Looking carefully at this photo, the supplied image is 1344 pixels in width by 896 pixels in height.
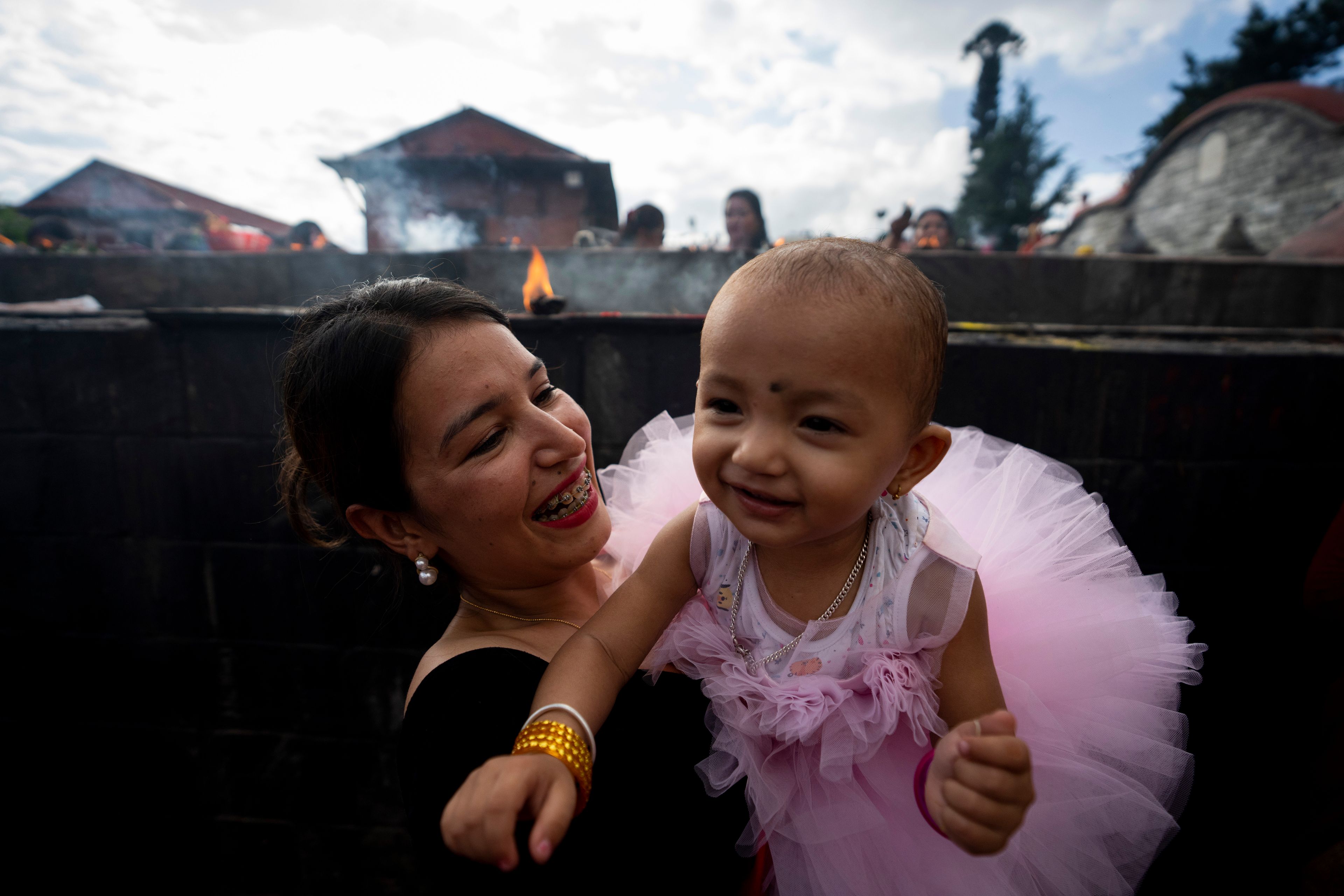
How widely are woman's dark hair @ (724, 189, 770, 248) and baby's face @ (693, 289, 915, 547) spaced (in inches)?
252

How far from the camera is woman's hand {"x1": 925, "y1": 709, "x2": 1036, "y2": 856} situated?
0.92m

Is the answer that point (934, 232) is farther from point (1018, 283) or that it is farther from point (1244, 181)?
point (1244, 181)

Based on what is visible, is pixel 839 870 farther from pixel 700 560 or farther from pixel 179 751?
pixel 179 751

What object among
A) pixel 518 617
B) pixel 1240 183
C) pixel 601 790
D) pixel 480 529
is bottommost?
pixel 601 790

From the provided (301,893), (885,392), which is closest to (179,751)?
(301,893)

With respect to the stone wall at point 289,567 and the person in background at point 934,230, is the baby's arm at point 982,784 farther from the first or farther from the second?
the person in background at point 934,230

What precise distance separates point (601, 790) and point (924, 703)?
72 centimetres

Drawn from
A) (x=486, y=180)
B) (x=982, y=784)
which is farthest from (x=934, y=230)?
(x=486, y=180)

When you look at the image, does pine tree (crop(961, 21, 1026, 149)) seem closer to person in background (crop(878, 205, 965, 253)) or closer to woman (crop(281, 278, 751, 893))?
person in background (crop(878, 205, 965, 253))

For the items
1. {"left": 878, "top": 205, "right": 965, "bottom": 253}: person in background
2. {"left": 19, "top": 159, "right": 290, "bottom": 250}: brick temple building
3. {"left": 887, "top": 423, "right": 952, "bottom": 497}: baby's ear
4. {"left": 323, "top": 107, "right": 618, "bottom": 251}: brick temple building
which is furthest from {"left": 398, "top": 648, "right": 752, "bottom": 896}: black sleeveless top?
{"left": 19, "top": 159, "right": 290, "bottom": 250}: brick temple building

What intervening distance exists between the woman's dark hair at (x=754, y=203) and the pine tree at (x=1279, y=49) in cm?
1900

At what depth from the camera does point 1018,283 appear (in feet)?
17.6

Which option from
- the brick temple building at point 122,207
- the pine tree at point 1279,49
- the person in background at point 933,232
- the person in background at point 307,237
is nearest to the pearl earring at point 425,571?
the person in background at point 933,232

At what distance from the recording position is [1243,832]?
245cm
